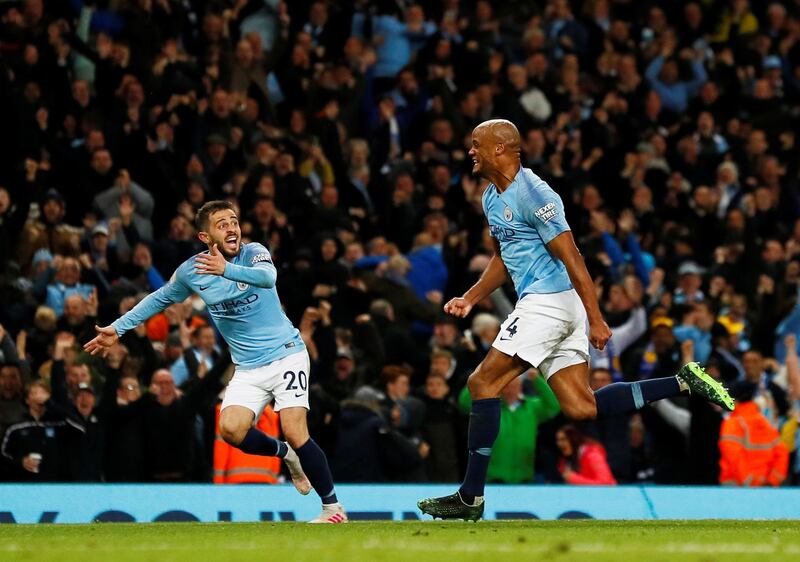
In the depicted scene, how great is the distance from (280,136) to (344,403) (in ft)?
16.8

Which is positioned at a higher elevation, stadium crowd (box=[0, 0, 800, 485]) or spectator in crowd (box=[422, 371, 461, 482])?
stadium crowd (box=[0, 0, 800, 485])

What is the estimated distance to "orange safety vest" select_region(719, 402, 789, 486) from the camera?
1427 centimetres

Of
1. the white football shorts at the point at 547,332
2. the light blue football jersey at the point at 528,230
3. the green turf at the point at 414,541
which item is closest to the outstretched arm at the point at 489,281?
the light blue football jersey at the point at 528,230

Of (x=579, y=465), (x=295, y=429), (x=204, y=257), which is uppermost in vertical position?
(x=204, y=257)

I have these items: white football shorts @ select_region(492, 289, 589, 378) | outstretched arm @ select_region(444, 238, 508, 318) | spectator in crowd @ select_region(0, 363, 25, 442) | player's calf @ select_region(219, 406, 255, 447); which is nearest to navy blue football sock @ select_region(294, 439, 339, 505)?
player's calf @ select_region(219, 406, 255, 447)

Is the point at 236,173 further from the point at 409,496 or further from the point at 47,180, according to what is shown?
the point at 409,496

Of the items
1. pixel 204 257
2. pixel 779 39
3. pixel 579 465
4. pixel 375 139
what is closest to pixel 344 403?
pixel 579 465

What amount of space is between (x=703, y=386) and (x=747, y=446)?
4.82 meters

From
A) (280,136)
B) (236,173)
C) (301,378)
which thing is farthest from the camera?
(280,136)

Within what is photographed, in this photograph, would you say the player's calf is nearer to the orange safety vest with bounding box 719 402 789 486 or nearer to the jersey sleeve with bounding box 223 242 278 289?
the jersey sleeve with bounding box 223 242 278 289

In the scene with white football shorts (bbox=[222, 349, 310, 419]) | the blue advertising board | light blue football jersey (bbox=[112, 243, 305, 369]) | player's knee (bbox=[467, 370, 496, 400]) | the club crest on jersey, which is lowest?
the blue advertising board

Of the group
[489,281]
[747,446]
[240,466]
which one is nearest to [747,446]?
[747,446]

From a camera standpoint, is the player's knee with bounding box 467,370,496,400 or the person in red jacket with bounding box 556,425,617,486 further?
the person in red jacket with bounding box 556,425,617,486

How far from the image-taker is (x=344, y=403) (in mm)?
13570
